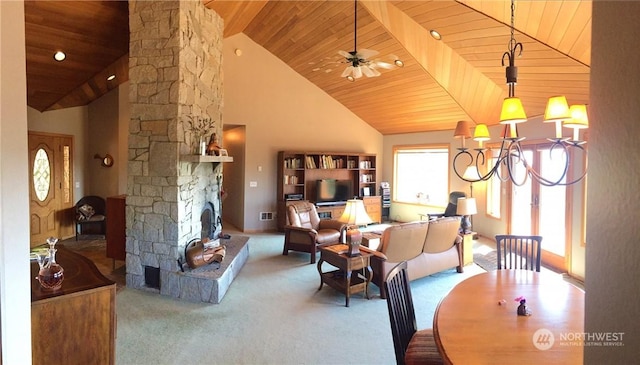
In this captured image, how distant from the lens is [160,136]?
13.7 ft

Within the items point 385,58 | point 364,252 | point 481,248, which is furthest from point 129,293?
point 481,248

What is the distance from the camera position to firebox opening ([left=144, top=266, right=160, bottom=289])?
426 centimetres

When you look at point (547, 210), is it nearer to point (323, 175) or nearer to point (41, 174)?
point (323, 175)

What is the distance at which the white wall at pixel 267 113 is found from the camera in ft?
25.2

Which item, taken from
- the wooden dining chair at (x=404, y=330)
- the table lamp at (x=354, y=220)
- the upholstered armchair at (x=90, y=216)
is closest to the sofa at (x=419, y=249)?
the table lamp at (x=354, y=220)

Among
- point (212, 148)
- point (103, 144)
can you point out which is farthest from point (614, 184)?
point (103, 144)

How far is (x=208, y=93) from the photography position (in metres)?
5.16

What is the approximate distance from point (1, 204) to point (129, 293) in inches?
120

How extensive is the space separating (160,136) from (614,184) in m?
4.31

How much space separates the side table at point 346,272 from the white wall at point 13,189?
2898mm

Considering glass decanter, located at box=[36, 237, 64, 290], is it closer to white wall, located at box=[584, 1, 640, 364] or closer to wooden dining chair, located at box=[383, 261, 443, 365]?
wooden dining chair, located at box=[383, 261, 443, 365]

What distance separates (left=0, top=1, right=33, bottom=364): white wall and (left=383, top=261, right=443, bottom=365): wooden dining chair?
177cm

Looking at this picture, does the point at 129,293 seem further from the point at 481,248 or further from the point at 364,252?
the point at 481,248

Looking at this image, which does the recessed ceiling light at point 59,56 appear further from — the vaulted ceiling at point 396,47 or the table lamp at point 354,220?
the table lamp at point 354,220
